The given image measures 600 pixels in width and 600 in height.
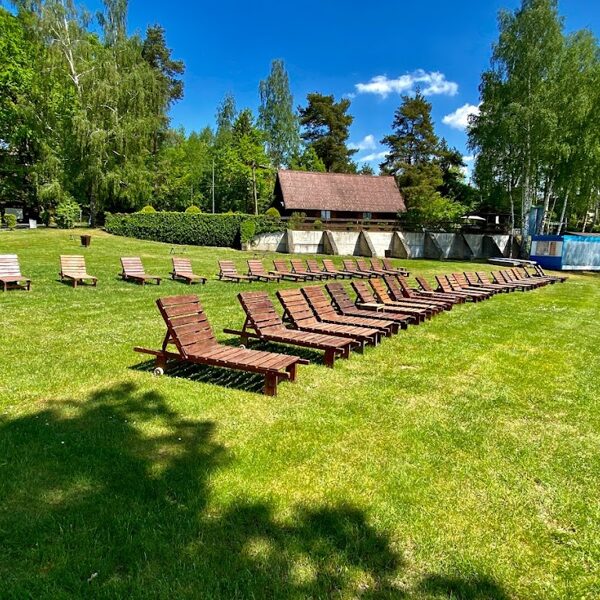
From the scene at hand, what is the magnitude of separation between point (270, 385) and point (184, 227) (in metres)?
27.0

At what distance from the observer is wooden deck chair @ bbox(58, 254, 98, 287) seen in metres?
14.0

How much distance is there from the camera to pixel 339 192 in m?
43.1

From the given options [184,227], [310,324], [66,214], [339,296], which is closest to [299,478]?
[310,324]

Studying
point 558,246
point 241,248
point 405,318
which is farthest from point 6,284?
point 558,246

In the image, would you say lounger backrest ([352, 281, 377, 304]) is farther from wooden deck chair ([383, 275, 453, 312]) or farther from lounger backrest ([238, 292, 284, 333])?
lounger backrest ([238, 292, 284, 333])

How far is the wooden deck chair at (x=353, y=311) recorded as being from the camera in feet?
32.3

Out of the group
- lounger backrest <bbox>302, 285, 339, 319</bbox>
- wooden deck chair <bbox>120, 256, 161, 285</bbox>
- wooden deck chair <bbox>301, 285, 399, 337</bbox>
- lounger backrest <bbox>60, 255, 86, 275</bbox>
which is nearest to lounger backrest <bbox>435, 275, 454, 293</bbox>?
wooden deck chair <bbox>301, 285, 399, 337</bbox>

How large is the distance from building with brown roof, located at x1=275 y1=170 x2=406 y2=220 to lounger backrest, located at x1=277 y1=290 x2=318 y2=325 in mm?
32035

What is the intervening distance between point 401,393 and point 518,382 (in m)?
1.97

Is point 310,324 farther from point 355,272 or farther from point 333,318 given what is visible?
point 355,272

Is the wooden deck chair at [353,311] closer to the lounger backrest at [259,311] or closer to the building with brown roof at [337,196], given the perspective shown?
the lounger backrest at [259,311]

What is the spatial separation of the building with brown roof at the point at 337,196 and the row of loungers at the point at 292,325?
28.9 meters

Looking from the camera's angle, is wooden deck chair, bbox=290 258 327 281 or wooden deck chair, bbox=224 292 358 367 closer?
wooden deck chair, bbox=224 292 358 367

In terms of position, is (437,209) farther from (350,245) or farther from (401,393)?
(401,393)
